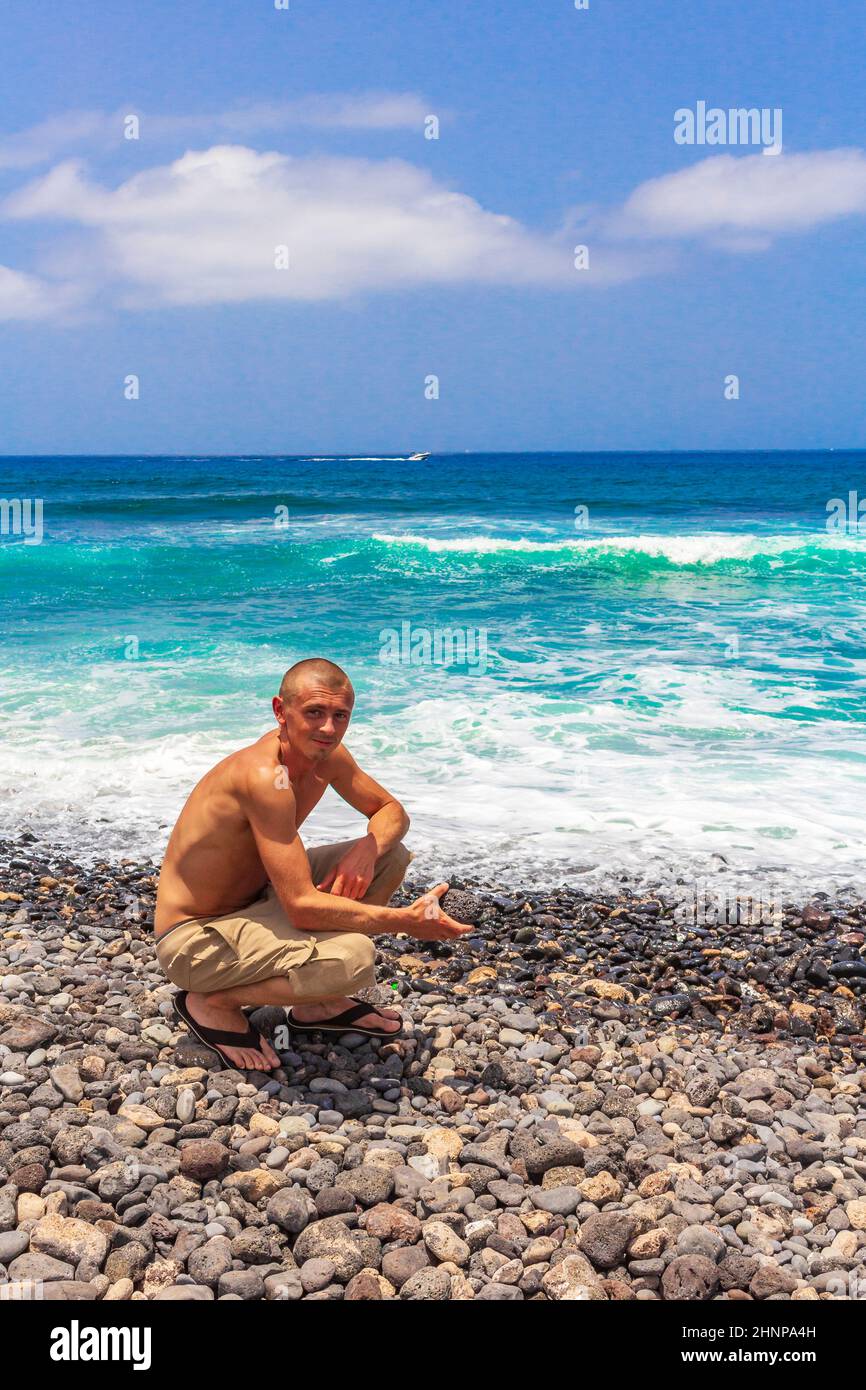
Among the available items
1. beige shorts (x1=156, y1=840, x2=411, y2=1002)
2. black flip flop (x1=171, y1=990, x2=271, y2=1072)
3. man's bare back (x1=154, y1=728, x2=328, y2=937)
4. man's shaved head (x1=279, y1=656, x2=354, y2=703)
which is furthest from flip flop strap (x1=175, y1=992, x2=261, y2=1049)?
man's shaved head (x1=279, y1=656, x2=354, y2=703)

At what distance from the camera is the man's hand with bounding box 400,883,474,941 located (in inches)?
148

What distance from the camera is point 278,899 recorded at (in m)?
4.06

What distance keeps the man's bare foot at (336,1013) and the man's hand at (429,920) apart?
1.89ft

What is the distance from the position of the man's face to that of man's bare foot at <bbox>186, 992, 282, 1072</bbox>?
3.50 ft

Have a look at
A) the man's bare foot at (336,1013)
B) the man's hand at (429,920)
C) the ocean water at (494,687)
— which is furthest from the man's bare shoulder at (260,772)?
the ocean water at (494,687)

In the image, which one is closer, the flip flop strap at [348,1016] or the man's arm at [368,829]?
the man's arm at [368,829]

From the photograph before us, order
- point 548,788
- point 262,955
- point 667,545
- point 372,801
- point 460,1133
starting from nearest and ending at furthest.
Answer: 1. point 460,1133
2. point 262,955
3. point 372,801
4. point 548,788
5. point 667,545

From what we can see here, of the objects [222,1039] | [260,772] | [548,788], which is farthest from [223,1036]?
[548,788]

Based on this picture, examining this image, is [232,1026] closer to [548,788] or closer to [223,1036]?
[223,1036]

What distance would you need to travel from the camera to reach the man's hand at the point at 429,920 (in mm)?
3756

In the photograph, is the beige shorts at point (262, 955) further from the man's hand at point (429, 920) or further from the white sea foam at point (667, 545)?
the white sea foam at point (667, 545)

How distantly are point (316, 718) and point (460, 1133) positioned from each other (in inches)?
59.9

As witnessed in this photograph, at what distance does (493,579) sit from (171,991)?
60.0 ft
